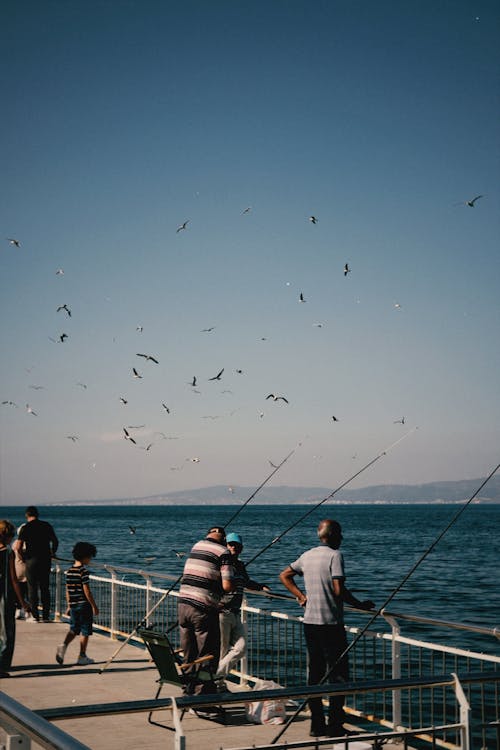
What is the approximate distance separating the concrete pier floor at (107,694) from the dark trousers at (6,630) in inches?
8.1

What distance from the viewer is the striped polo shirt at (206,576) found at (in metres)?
7.94

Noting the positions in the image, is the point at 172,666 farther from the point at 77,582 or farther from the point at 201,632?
the point at 77,582

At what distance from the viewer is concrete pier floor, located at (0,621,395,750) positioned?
7105 millimetres

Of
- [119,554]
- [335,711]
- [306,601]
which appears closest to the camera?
[335,711]

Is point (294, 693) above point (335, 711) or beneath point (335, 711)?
above

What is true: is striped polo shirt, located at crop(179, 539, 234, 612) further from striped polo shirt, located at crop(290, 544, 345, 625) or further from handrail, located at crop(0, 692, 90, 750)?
handrail, located at crop(0, 692, 90, 750)

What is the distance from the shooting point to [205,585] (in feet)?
26.1

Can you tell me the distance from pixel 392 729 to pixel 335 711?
100 cm

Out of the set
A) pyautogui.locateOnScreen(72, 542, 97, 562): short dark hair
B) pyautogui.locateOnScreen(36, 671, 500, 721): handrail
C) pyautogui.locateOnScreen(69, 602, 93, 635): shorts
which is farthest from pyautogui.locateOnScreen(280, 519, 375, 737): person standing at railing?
pyautogui.locateOnScreen(69, 602, 93, 635): shorts

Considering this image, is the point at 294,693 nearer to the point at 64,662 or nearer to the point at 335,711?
the point at 335,711

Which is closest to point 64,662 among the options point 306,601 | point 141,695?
point 141,695

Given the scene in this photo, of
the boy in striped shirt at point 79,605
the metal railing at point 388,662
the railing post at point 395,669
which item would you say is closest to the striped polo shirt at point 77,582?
the boy in striped shirt at point 79,605

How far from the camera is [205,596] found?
7941mm

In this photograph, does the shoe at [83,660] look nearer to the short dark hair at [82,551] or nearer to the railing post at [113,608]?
the short dark hair at [82,551]
